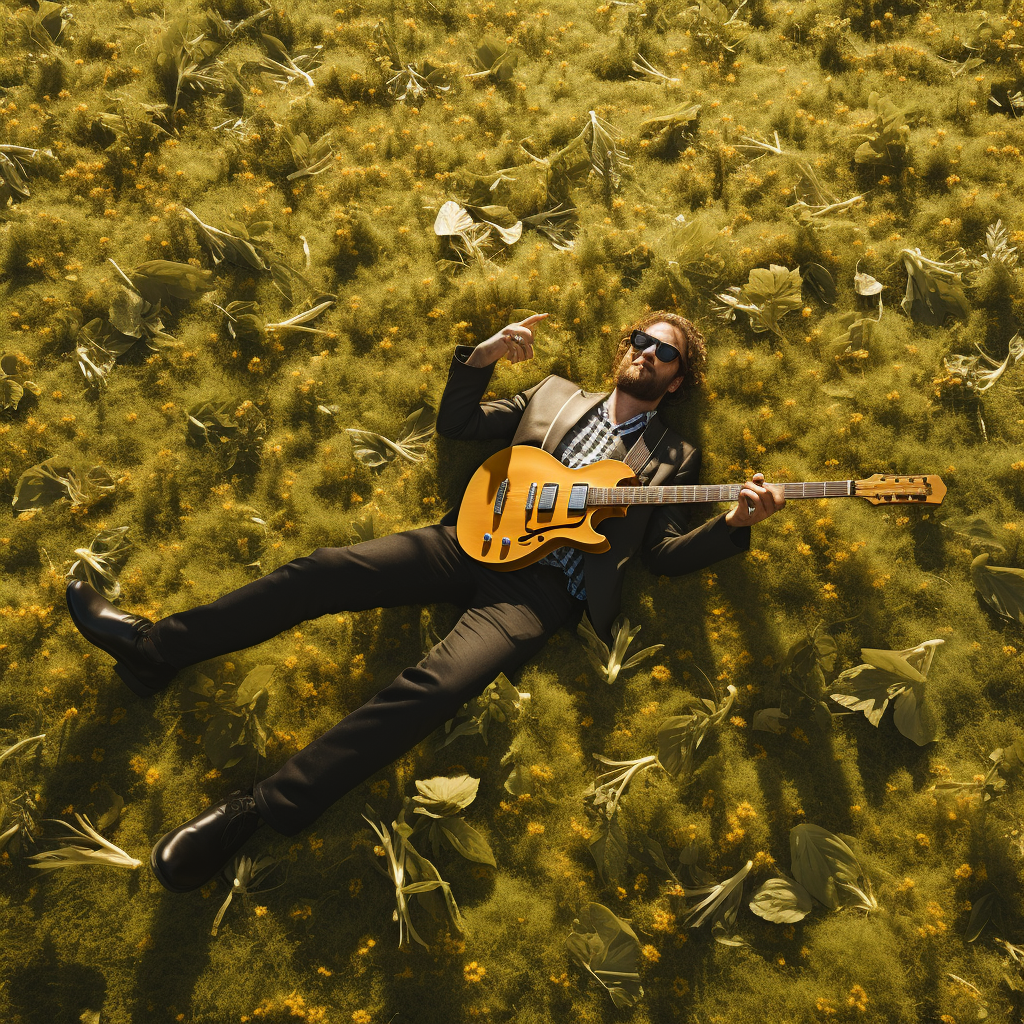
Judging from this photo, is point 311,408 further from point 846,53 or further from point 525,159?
point 846,53

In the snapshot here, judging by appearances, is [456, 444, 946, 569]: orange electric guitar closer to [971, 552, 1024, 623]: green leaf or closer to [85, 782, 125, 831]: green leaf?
[971, 552, 1024, 623]: green leaf

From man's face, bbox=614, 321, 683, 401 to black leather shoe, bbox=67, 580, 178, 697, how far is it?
2657 millimetres

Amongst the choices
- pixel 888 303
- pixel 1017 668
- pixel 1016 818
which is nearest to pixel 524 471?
pixel 888 303

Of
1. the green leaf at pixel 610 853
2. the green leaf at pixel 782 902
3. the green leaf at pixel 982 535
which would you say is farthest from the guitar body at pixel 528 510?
the green leaf at pixel 982 535

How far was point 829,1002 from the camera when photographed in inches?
113

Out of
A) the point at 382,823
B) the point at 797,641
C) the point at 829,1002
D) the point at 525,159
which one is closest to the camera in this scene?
the point at 829,1002

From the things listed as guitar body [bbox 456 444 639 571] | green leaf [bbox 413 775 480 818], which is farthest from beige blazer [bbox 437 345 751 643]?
green leaf [bbox 413 775 480 818]

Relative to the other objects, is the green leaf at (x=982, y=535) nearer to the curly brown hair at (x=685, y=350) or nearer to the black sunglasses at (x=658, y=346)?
the curly brown hair at (x=685, y=350)

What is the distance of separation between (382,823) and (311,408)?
227 cm

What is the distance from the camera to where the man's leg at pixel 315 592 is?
9.77ft

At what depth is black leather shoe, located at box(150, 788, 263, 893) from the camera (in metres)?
2.80

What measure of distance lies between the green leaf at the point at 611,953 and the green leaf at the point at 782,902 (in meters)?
0.60

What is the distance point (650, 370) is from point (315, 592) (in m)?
1.99

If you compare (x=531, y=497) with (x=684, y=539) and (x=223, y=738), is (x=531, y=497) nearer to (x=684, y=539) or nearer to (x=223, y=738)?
(x=684, y=539)
